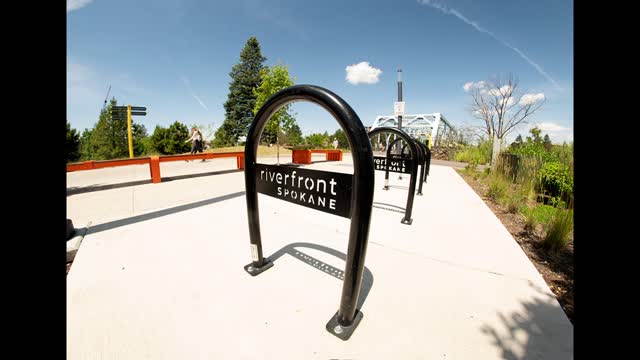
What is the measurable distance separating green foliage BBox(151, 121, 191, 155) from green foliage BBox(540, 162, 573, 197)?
29234mm

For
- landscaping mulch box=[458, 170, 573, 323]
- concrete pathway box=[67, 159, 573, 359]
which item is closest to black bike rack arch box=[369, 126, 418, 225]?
concrete pathway box=[67, 159, 573, 359]

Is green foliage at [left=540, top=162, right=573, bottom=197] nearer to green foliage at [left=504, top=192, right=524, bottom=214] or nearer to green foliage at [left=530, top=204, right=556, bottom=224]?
green foliage at [left=530, top=204, right=556, bottom=224]

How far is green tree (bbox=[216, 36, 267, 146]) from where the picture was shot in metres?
38.4

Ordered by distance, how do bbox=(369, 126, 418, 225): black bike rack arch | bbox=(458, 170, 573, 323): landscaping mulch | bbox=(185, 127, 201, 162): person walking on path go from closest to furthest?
1. bbox=(458, 170, 573, 323): landscaping mulch
2. bbox=(369, 126, 418, 225): black bike rack arch
3. bbox=(185, 127, 201, 162): person walking on path

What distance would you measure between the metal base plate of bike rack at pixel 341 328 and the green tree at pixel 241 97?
38.6 metres

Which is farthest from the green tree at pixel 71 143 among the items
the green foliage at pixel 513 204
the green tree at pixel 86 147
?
the green foliage at pixel 513 204

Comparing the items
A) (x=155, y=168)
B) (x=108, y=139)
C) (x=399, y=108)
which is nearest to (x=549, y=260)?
(x=155, y=168)

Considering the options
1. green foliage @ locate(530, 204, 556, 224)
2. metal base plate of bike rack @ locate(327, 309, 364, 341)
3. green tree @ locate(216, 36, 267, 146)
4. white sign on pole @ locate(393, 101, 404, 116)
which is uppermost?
green tree @ locate(216, 36, 267, 146)

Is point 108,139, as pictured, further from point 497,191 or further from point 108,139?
point 497,191

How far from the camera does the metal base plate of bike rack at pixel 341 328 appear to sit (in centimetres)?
172

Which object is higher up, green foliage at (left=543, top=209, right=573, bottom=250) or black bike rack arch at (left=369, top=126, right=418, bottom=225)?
black bike rack arch at (left=369, top=126, right=418, bottom=225)
